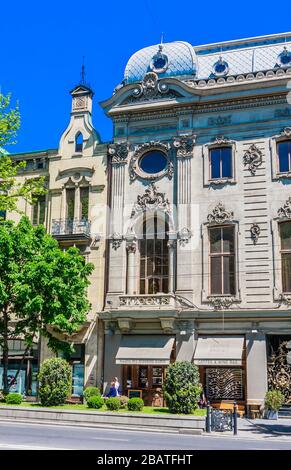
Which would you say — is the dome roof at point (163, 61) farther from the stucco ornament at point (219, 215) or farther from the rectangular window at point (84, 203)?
the stucco ornament at point (219, 215)

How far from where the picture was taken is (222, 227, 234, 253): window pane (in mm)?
30172

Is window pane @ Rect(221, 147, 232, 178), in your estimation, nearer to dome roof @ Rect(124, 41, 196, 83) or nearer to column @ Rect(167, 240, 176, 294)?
column @ Rect(167, 240, 176, 294)

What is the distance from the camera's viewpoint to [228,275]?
98.0ft

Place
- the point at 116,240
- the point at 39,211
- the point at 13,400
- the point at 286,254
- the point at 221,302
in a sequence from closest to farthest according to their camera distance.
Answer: the point at 13,400 < the point at 286,254 < the point at 221,302 < the point at 116,240 < the point at 39,211

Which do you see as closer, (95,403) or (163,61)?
(95,403)

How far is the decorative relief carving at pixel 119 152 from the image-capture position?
33.2 metres

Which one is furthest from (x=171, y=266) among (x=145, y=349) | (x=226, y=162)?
(x=226, y=162)

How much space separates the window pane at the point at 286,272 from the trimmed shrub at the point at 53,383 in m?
11.9

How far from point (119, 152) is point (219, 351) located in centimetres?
1314

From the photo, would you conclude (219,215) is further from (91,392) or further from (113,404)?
(113,404)

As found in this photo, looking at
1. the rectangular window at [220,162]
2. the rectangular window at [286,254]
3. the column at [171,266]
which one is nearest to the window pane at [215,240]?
the column at [171,266]

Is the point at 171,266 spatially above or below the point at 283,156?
below

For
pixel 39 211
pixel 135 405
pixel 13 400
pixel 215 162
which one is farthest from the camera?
pixel 39 211

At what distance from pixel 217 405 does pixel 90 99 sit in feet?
66.0
